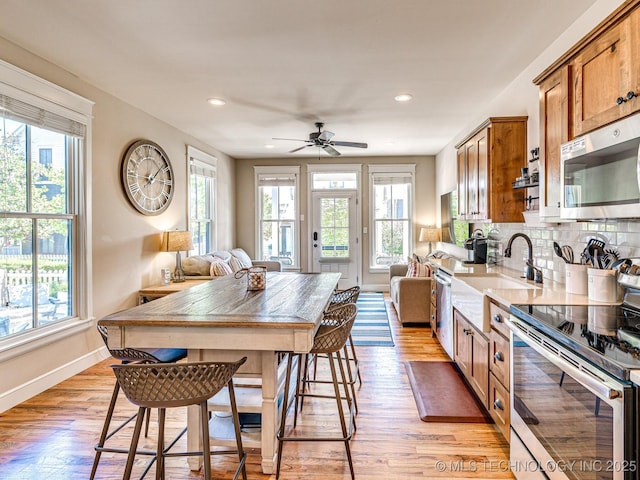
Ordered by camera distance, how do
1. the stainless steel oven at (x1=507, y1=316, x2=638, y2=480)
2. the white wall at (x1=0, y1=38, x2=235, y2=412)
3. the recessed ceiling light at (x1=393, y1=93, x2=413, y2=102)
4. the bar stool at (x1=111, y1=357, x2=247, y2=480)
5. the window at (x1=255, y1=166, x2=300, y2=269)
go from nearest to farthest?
the stainless steel oven at (x1=507, y1=316, x2=638, y2=480) → the bar stool at (x1=111, y1=357, x2=247, y2=480) → the white wall at (x1=0, y1=38, x2=235, y2=412) → the recessed ceiling light at (x1=393, y1=93, x2=413, y2=102) → the window at (x1=255, y1=166, x2=300, y2=269)

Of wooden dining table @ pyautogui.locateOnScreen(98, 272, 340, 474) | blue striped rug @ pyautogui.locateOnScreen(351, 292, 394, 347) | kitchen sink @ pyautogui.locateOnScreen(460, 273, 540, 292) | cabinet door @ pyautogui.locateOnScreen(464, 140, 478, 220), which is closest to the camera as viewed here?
wooden dining table @ pyautogui.locateOnScreen(98, 272, 340, 474)

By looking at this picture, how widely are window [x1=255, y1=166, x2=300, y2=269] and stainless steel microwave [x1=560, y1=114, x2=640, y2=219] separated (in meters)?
5.83

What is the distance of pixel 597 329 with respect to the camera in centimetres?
146

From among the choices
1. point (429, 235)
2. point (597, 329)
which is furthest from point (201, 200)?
point (597, 329)

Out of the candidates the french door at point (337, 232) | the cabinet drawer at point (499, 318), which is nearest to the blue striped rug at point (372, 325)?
the french door at point (337, 232)

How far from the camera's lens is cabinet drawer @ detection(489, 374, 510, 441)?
2148 mm

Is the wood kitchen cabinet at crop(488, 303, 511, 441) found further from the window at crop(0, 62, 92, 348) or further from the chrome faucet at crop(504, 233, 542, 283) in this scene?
the window at crop(0, 62, 92, 348)

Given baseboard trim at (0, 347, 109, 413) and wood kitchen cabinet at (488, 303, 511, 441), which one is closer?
wood kitchen cabinet at (488, 303, 511, 441)

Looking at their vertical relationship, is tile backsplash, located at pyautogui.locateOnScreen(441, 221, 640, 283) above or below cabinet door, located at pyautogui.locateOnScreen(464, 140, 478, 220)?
below

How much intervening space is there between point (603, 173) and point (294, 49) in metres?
2.17

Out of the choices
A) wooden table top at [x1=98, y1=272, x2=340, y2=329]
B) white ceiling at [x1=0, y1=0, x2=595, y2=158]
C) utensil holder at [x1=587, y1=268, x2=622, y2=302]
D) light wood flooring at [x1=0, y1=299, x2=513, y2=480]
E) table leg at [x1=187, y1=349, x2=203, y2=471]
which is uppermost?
white ceiling at [x1=0, y1=0, x2=595, y2=158]

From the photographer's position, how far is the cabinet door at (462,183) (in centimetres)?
421

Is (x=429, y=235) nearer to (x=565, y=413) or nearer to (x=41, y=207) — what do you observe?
(x=565, y=413)

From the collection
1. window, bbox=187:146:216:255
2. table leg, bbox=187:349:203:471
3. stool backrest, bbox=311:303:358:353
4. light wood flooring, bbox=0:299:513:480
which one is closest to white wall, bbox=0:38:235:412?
light wood flooring, bbox=0:299:513:480
